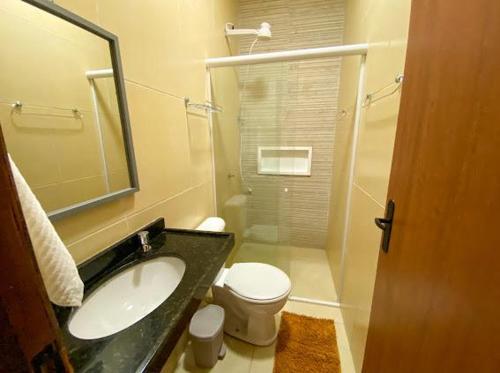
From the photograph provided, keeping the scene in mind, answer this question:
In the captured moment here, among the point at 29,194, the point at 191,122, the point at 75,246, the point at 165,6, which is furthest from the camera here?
the point at 191,122

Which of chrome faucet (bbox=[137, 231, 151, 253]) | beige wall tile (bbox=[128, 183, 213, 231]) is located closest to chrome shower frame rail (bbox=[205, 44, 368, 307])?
beige wall tile (bbox=[128, 183, 213, 231])

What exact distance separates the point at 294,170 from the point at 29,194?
7.52 feet

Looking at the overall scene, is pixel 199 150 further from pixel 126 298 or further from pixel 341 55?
pixel 341 55

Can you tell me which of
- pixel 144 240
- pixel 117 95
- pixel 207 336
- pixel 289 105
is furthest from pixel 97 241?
pixel 289 105

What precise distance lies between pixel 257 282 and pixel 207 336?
1.38ft

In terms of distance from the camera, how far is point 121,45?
90cm

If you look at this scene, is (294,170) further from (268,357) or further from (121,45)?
(121,45)

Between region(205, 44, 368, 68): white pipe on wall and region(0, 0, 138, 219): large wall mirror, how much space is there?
958 millimetres

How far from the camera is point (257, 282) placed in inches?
57.2

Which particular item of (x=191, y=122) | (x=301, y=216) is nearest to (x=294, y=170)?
(x=301, y=216)

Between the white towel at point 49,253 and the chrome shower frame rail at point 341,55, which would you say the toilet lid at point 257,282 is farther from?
the white towel at point 49,253

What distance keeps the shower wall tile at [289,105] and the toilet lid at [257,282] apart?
698 millimetres

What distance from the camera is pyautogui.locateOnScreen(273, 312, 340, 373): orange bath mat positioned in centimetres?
131

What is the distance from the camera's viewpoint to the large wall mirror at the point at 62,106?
0.59 metres
